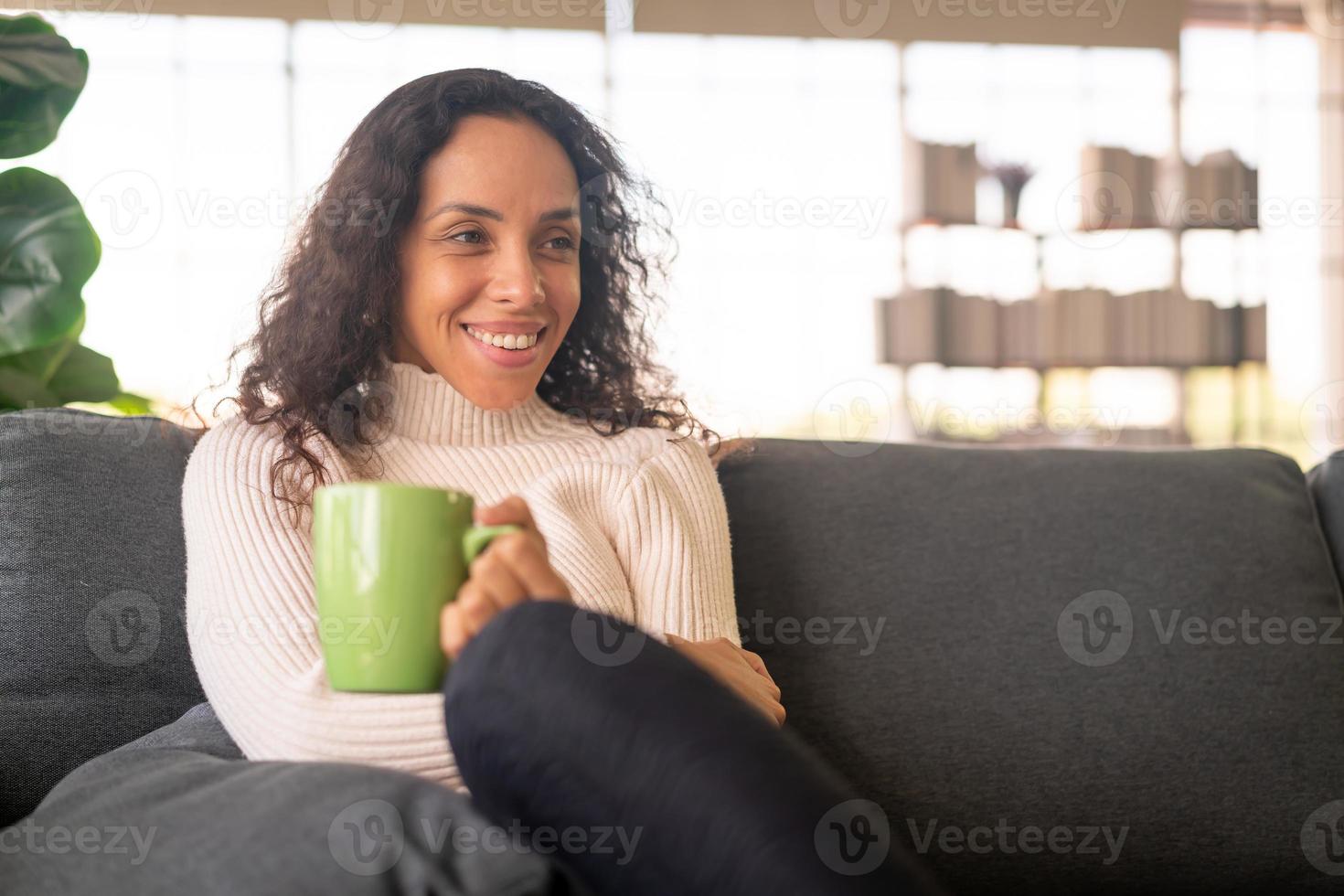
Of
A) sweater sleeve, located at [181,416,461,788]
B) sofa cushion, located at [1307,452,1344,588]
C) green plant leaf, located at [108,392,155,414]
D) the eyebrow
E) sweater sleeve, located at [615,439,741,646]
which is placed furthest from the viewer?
green plant leaf, located at [108,392,155,414]

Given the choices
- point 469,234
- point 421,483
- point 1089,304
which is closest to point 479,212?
point 469,234

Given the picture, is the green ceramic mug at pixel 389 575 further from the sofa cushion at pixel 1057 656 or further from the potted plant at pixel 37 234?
the potted plant at pixel 37 234

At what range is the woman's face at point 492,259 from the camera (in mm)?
1412

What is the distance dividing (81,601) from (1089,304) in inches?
166

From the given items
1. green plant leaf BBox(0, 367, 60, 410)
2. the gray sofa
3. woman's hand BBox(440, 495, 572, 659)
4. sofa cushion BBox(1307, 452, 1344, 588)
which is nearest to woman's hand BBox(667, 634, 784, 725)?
the gray sofa

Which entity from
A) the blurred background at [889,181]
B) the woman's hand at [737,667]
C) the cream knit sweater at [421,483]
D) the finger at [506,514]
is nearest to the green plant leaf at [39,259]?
the cream knit sweater at [421,483]

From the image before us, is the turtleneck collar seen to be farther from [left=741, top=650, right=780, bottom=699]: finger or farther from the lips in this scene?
[left=741, top=650, right=780, bottom=699]: finger

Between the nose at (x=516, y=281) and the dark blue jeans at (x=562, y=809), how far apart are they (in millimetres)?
650

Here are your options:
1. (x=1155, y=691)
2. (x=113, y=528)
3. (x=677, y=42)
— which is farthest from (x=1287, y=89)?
(x=113, y=528)

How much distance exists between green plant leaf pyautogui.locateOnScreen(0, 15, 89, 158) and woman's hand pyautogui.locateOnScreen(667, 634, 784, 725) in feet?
4.56

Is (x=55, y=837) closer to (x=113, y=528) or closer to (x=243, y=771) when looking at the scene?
(x=243, y=771)

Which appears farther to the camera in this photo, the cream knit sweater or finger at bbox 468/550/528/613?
the cream knit sweater

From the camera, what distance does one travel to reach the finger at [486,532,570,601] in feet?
2.70

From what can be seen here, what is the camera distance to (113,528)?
1331mm
